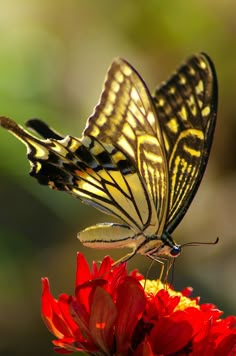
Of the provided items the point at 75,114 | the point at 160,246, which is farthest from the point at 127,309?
the point at 75,114

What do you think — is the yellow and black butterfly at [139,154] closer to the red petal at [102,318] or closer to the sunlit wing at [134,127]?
the sunlit wing at [134,127]

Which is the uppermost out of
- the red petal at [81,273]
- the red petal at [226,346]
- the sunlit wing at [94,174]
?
the sunlit wing at [94,174]

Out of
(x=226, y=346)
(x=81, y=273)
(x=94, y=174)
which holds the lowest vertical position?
(x=226, y=346)

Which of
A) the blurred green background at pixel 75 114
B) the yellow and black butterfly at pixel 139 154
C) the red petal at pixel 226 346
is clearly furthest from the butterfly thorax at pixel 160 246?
the blurred green background at pixel 75 114

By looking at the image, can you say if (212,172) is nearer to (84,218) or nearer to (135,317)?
(84,218)

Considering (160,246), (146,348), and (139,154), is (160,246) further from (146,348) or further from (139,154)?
(146,348)

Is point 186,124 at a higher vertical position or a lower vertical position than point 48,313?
higher

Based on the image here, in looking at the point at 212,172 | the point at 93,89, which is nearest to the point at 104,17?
the point at 93,89
